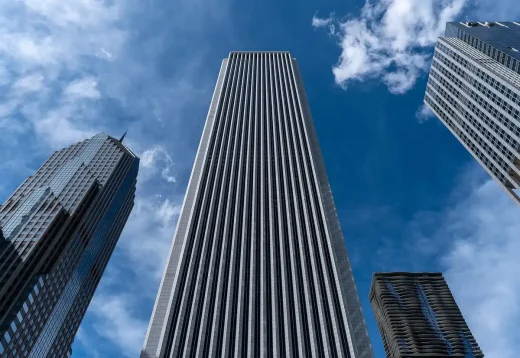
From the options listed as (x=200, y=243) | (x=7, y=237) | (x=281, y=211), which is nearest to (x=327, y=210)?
(x=281, y=211)

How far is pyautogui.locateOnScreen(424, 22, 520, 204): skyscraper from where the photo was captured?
122312 mm

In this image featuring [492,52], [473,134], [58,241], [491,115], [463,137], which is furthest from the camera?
[463,137]

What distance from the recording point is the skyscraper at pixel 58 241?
112 meters

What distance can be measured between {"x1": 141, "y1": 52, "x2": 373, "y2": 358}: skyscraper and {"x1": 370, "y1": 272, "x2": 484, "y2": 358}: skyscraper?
115ft

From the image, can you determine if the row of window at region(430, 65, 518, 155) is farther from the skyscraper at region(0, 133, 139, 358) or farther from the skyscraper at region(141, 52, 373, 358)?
the skyscraper at region(0, 133, 139, 358)

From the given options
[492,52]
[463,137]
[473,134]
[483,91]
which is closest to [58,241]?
[473,134]

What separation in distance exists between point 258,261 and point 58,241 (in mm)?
65774

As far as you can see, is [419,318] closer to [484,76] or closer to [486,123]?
[486,123]

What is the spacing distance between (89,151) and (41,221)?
164 feet

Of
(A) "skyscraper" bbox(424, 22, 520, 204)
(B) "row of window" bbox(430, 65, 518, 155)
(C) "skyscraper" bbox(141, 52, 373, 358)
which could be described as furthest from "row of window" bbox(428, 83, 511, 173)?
(C) "skyscraper" bbox(141, 52, 373, 358)

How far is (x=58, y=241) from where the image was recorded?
130250mm

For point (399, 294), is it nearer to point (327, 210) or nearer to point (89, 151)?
point (327, 210)

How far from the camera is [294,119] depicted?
174 m

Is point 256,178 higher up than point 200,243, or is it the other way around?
point 256,178
